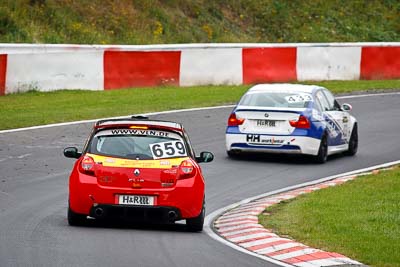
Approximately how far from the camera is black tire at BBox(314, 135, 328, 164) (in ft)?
72.4

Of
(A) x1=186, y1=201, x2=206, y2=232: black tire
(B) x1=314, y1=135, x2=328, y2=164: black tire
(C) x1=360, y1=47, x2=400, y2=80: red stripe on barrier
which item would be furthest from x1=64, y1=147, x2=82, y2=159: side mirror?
(C) x1=360, y1=47, x2=400, y2=80: red stripe on barrier

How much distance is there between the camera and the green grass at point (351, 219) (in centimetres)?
1277

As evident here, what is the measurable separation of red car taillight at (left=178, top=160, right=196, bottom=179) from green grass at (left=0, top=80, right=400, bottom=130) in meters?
10.4

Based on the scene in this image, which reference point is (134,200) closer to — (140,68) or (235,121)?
(235,121)

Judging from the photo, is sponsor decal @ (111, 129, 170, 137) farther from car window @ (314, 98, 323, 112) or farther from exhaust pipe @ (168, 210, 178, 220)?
car window @ (314, 98, 323, 112)

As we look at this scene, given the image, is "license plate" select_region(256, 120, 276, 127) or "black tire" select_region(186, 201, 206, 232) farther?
"license plate" select_region(256, 120, 276, 127)

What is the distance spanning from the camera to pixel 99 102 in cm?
2852

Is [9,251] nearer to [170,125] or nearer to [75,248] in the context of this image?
[75,248]

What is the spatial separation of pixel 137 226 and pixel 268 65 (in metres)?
19.7

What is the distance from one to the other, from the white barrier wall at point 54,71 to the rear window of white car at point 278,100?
8.08 meters

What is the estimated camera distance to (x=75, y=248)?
1237 centimetres

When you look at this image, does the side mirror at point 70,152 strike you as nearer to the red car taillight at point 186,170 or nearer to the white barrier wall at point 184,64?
the red car taillight at point 186,170

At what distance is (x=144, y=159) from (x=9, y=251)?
9.10 ft

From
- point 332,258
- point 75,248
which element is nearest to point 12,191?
point 75,248
